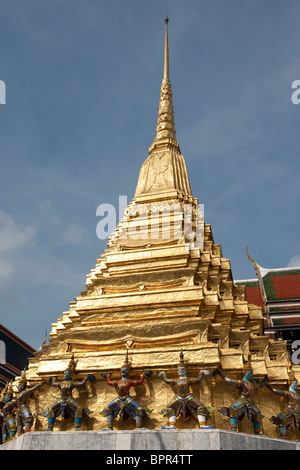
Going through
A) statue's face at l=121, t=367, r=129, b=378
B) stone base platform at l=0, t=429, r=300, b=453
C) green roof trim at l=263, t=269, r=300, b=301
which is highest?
green roof trim at l=263, t=269, r=300, b=301

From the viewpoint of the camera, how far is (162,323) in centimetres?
1274

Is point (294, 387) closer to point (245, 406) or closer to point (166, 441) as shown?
point (245, 406)

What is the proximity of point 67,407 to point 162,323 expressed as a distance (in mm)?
3421

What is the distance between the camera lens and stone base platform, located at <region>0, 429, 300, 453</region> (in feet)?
27.3

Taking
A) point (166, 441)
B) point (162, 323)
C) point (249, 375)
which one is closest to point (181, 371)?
point (249, 375)

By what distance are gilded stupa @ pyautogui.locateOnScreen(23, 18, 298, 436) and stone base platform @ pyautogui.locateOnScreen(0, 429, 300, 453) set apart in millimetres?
2698

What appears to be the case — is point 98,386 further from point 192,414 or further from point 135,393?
point 192,414

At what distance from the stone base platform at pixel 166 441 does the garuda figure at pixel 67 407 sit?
2800 mm

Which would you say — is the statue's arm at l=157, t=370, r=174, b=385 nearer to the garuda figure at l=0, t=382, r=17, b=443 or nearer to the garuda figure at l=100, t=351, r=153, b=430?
the garuda figure at l=100, t=351, r=153, b=430

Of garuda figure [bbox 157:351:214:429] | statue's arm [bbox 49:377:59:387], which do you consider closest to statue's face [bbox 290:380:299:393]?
garuda figure [bbox 157:351:214:429]

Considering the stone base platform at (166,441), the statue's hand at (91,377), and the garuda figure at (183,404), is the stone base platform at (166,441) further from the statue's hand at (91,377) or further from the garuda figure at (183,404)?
the statue's hand at (91,377)

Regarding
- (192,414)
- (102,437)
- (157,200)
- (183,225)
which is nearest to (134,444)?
(102,437)

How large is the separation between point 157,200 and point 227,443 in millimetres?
12340
